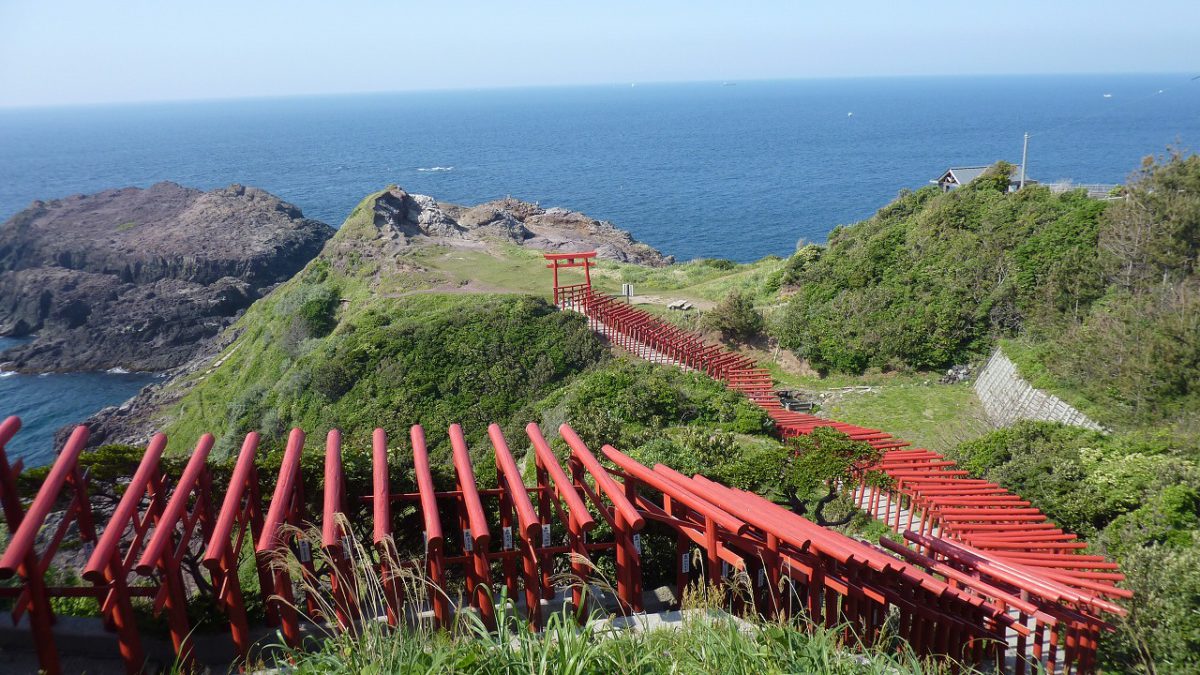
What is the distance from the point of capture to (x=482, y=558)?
6.06 m

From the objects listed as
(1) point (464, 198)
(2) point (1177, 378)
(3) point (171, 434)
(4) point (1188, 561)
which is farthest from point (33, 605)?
(1) point (464, 198)

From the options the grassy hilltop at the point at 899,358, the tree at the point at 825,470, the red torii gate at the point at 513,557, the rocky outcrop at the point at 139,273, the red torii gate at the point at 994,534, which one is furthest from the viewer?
the rocky outcrop at the point at 139,273

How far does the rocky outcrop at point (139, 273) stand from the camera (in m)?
45.6

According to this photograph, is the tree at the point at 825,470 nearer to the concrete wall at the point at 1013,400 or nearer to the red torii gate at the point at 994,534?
the red torii gate at the point at 994,534

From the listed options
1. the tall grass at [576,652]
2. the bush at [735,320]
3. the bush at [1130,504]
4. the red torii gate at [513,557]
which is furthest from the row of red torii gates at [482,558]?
the bush at [735,320]

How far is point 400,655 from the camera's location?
4.57 meters

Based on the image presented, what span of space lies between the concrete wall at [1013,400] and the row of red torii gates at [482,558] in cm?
833

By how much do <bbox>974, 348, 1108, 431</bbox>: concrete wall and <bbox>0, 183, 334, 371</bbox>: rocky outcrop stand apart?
41183 mm

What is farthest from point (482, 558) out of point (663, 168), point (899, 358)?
point (663, 168)

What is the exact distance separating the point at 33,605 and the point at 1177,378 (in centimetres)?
1824

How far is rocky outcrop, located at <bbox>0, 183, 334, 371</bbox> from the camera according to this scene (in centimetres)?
4559

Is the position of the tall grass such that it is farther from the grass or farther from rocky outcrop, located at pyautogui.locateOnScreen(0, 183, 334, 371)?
rocky outcrop, located at pyautogui.locateOnScreen(0, 183, 334, 371)

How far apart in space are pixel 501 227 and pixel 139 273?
26.7 meters

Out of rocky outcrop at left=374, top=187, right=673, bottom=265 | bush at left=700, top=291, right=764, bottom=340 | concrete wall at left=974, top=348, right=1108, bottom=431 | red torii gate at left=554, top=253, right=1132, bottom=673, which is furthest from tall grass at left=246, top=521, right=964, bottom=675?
rocky outcrop at left=374, top=187, right=673, bottom=265
